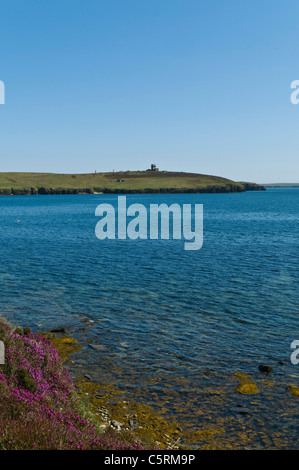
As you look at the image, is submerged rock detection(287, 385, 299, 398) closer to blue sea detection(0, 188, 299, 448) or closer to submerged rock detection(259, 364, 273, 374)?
blue sea detection(0, 188, 299, 448)

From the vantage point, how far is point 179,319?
2423 centimetres

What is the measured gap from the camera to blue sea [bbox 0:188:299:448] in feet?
49.3

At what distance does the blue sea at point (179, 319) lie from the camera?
1503cm

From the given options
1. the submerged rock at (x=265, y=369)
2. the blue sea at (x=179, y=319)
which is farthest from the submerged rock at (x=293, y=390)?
the submerged rock at (x=265, y=369)

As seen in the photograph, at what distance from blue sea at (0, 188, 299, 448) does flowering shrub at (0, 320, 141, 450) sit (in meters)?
3.18

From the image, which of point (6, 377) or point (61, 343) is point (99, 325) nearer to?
point (61, 343)

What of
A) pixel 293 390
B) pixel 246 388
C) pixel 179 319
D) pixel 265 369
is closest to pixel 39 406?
pixel 246 388

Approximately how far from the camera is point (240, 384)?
1614 cm

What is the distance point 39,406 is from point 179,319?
14160mm

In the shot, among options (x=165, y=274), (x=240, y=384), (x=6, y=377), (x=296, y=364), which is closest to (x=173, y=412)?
(x=240, y=384)

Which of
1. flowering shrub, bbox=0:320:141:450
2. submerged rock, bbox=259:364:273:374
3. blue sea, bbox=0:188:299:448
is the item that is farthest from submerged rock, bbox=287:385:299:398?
flowering shrub, bbox=0:320:141:450

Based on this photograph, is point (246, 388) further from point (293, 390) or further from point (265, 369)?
point (265, 369)

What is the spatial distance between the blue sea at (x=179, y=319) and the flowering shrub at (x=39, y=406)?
10.4 ft

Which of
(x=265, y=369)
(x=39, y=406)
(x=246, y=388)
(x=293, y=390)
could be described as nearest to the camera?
(x=39, y=406)
